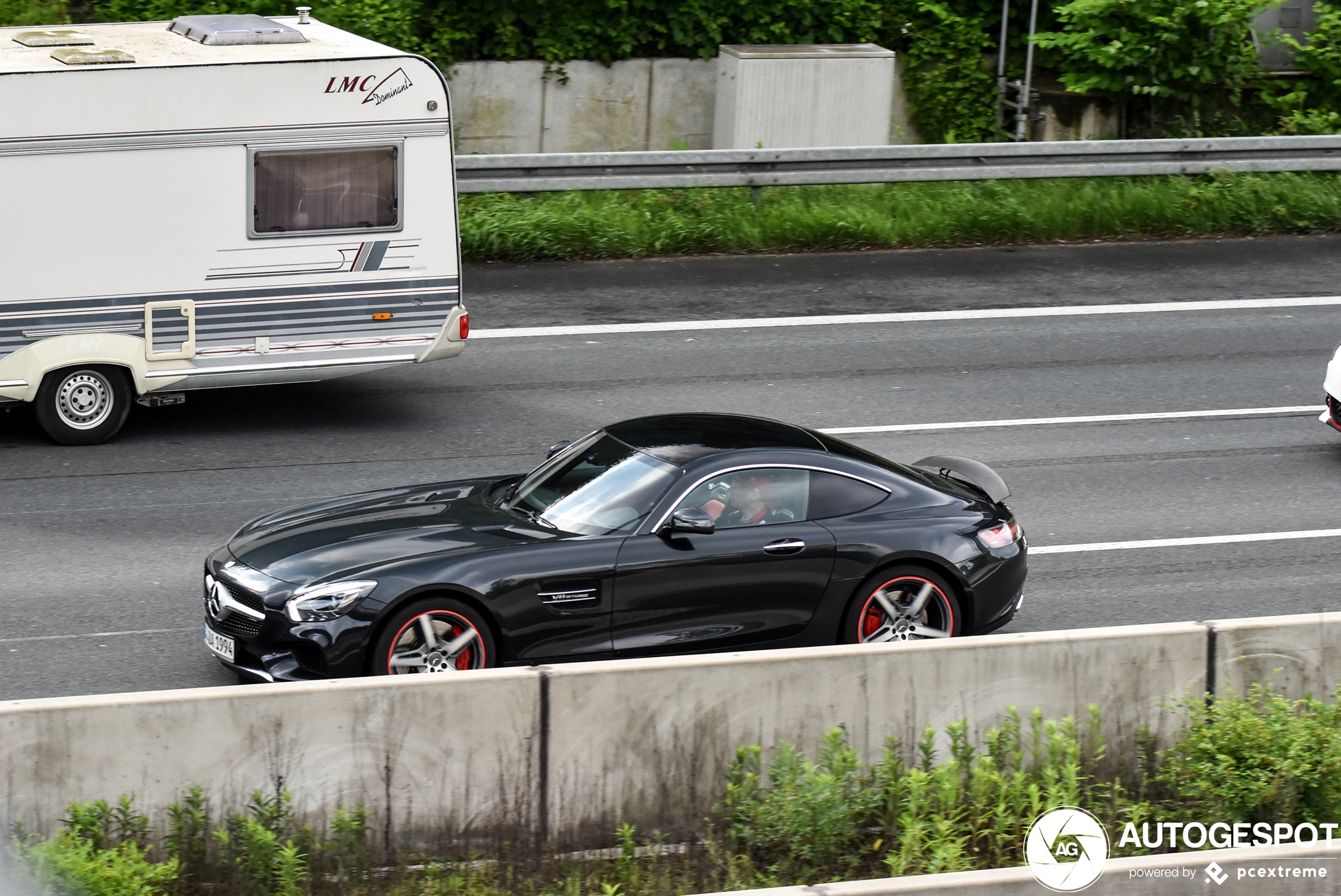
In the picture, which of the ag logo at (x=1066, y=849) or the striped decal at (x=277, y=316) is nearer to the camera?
the ag logo at (x=1066, y=849)

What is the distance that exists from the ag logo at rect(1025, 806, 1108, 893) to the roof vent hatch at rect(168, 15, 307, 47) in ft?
28.5

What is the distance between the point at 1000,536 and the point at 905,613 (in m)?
0.70

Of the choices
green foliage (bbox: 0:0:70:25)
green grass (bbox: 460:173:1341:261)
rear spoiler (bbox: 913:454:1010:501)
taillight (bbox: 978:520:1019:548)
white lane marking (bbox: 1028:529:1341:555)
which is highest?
green foliage (bbox: 0:0:70:25)

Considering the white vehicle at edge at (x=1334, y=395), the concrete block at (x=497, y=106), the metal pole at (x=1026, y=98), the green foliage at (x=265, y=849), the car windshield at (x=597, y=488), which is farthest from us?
the metal pole at (x=1026, y=98)

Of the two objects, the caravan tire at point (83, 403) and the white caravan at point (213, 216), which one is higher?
the white caravan at point (213, 216)

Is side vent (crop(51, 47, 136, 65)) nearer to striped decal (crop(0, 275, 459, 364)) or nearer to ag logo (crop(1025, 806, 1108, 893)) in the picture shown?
striped decal (crop(0, 275, 459, 364))

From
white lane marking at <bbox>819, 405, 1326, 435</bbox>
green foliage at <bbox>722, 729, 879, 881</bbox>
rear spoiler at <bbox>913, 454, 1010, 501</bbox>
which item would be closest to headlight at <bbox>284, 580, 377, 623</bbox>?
green foliage at <bbox>722, 729, 879, 881</bbox>

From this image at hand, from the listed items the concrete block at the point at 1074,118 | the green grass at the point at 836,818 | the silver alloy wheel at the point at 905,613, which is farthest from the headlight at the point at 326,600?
the concrete block at the point at 1074,118

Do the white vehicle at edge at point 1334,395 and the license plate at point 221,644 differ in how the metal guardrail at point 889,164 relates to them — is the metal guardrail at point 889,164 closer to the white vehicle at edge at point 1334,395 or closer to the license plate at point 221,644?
the white vehicle at edge at point 1334,395

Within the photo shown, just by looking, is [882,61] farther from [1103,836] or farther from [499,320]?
[1103,836]

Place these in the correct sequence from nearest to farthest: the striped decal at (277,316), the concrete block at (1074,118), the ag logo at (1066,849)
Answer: the ag logo at (1066,849) → the striped decal at (277,316) → the concrete block at (1074,118)

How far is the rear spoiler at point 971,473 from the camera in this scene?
9648 mm

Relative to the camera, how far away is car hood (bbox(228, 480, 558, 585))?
8.19 m

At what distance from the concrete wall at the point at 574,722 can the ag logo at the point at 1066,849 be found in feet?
2.37
